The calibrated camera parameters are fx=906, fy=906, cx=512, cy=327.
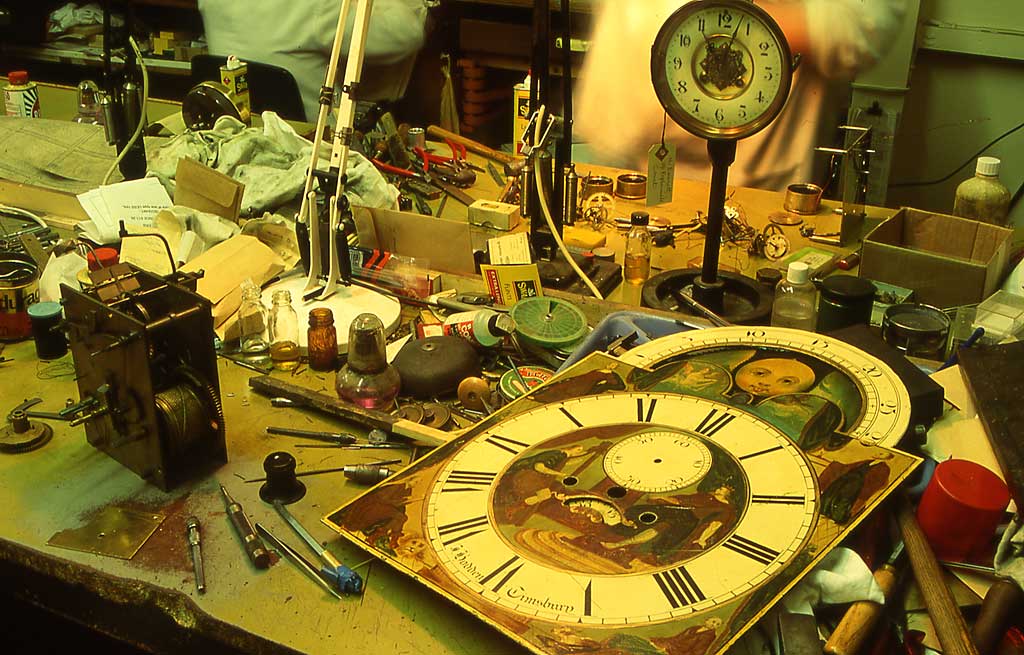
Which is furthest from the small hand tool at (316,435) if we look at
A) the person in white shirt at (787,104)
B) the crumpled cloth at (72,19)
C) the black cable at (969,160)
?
the crumpled cloth at (72,19)

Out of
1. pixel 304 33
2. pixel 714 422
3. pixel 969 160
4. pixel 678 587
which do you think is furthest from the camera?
pixel 304 33

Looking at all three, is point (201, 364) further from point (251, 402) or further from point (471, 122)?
point (471, 122)

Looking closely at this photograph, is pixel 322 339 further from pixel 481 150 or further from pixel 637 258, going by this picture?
pixel 481 150

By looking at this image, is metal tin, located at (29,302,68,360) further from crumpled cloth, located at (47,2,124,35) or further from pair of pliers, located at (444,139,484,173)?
crumpled cloth, located at (47,2,124,35)

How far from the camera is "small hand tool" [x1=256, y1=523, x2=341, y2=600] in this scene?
981mm

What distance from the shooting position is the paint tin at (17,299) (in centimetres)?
147

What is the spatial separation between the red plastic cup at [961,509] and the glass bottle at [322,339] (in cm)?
86

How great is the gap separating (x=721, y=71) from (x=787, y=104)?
54.6 inches

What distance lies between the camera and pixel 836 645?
0.86 meters

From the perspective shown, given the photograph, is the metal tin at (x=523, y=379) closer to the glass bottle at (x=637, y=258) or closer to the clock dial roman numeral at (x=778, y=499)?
the clock dial roman numeral at (x=778, y=499)

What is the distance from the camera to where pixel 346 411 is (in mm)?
1264

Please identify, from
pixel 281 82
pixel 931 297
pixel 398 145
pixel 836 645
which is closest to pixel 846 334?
pixel 931 297

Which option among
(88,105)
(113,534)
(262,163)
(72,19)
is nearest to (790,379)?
(113,534)

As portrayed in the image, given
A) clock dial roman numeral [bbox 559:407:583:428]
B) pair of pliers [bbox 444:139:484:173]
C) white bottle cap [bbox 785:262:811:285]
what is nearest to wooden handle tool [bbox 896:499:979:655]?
clock dial roman numeral [bbox 559:407:583:428]
